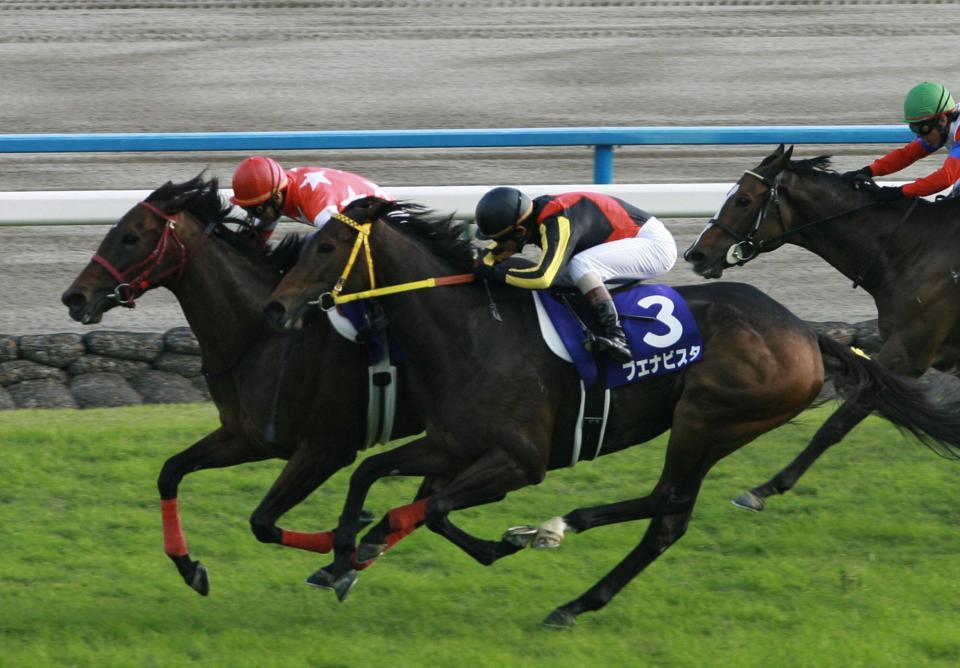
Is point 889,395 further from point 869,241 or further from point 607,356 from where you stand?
point 869,241

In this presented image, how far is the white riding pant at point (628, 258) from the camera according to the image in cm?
549

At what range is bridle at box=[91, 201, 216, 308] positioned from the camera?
5594 mm

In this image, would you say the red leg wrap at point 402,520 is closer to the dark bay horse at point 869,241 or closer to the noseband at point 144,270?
the noseband at point 144,270

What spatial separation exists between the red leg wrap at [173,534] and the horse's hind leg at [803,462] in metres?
2.20

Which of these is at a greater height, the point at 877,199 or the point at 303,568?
the point at 877,199

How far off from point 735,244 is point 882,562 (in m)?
1.68

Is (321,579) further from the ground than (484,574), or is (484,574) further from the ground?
(321,579)

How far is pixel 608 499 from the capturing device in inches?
259

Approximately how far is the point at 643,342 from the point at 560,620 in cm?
98

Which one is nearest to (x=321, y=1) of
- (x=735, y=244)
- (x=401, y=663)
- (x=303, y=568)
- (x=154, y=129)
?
(x=154, y=129)

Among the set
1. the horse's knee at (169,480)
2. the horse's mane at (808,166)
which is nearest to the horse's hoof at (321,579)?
the horse's knee at (169,480)

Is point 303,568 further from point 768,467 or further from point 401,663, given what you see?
point 768,467

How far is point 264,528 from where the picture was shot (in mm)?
5488

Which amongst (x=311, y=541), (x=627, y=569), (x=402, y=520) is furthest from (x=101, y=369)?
(x=627, y=569)
